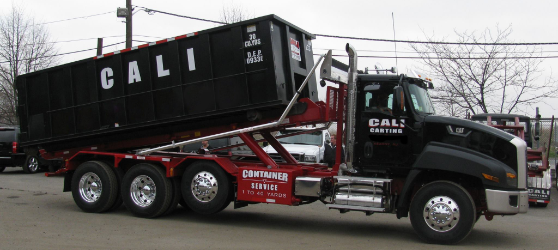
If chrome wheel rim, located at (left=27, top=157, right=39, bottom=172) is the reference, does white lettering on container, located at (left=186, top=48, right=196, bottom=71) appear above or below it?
above

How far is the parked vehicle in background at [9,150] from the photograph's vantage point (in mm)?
19297

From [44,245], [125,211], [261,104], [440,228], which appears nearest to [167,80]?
[261,104]

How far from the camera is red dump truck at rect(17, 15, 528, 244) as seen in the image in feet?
24.8

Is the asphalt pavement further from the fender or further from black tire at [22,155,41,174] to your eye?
black tire at [22,155,41,174]

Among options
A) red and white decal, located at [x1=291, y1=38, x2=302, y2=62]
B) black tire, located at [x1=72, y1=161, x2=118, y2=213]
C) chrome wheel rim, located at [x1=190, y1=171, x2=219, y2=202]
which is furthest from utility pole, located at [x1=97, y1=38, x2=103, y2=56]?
red and white decal, located at [x1=291, y1=38, x2=302, y2=62]

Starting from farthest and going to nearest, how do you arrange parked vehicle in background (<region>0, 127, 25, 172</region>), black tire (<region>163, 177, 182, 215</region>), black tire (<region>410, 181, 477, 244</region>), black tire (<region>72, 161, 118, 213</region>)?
parked vehicle in background (<region>0, 127, 25, 172</region>) < black tire (<region>72, 161, 118, 213</region>) < black tire (<region>163, 177, 182, 215</region>) < black tire (<region>410, 181, 477, 244</region>)

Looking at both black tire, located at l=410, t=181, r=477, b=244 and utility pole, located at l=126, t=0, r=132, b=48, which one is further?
utility pole, located at l=126, t=0, r=132, b=48

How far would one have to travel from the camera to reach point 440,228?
751 centimetres

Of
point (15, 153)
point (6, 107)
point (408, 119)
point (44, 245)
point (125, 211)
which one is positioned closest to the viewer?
point (44, 245)

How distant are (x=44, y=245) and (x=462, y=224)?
582cm

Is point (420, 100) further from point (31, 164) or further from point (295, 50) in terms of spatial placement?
point (31, 164)

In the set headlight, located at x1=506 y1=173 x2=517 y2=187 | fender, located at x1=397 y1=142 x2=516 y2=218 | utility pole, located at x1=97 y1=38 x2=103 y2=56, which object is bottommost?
headlight, located at x1=506 y1=173 x2=517 y2=187

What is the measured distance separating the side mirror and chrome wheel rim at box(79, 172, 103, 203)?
5.84m

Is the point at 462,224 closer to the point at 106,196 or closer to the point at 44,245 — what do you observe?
the point at 44,245
